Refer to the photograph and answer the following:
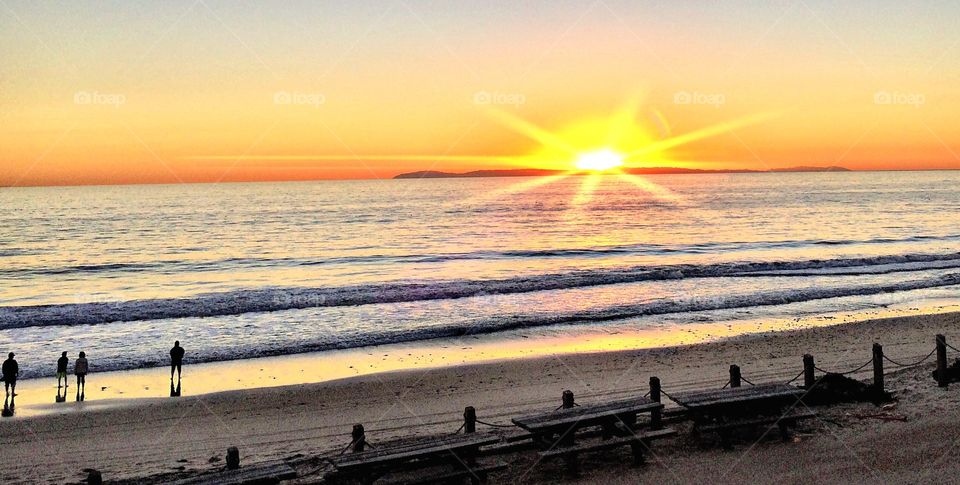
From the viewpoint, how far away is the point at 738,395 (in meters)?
11.0

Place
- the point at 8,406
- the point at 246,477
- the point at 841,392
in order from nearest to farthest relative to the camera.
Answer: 1. the point at 246,477
2. the point at 841,392
3. the point at 8,406

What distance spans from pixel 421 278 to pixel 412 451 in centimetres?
2875

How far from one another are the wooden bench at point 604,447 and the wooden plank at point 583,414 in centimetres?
33

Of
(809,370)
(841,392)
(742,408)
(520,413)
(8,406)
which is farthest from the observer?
(8,406)

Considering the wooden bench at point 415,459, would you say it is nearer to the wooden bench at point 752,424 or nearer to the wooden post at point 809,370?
the wooden bench at point 752,424

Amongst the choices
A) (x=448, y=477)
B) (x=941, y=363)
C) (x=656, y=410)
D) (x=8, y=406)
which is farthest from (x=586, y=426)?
(x=8, y=406)

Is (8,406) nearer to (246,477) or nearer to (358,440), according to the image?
(246,477)

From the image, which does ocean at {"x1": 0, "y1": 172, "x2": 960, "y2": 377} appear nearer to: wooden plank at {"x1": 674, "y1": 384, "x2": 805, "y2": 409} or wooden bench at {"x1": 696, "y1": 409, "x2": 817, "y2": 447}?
wooden plank at {"x1": 674, "y1": 384, "x2": 805, "y2": 409}

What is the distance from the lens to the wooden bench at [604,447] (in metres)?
9.79

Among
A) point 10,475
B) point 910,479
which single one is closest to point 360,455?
point 10,475

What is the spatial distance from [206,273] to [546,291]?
21.8 meters

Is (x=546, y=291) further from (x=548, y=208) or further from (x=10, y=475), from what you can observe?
(x=548, y=208)

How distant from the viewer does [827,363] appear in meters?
16.7

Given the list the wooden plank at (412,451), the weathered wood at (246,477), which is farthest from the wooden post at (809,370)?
the weathered wood at (246,477)
